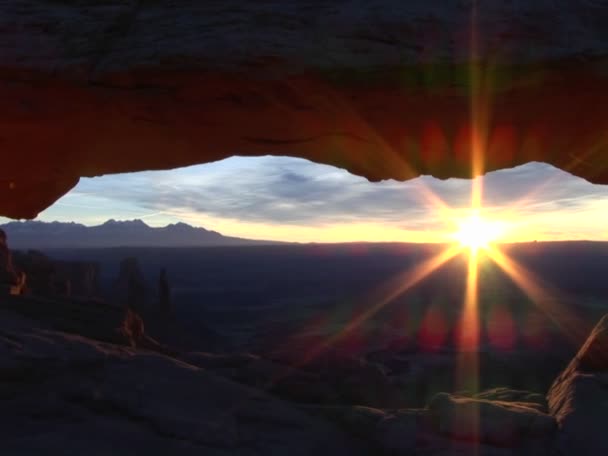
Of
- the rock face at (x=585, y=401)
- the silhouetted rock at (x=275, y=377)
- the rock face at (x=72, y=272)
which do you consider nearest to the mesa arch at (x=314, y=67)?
the rock face at (x=585, y=401)

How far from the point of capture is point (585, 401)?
7.74 meters

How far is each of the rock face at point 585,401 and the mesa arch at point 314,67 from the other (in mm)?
3692

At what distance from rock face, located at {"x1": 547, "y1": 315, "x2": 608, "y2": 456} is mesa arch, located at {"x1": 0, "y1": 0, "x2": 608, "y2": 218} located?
12.1 ft

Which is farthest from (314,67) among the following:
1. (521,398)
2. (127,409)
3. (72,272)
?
(72,272)

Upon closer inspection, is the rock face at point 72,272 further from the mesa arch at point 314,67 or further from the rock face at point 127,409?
the rock face at point 127,409

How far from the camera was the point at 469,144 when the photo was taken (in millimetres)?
9398

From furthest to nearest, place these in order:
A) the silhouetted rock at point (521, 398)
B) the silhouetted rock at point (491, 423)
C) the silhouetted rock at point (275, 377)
Result: the silhouetted rock at point (275, 377), the silhouetted rock at point (521, 398), the silhouetted rock at point (491, 423)

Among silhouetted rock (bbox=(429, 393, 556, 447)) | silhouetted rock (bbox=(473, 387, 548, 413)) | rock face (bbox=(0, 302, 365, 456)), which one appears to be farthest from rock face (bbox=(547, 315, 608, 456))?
rock face (bbox=(0, 302, 365, 456))

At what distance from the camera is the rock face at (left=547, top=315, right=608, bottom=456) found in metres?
6.90

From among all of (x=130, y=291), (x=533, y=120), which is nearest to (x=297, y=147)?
(x=533, y=120)

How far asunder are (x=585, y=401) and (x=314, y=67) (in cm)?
621

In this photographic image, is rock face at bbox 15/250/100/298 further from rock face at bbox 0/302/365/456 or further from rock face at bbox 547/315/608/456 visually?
rock face at bbox 547/315/608/456

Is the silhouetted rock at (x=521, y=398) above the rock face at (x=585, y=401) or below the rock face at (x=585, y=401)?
below

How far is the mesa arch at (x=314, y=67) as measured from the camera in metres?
7.24
